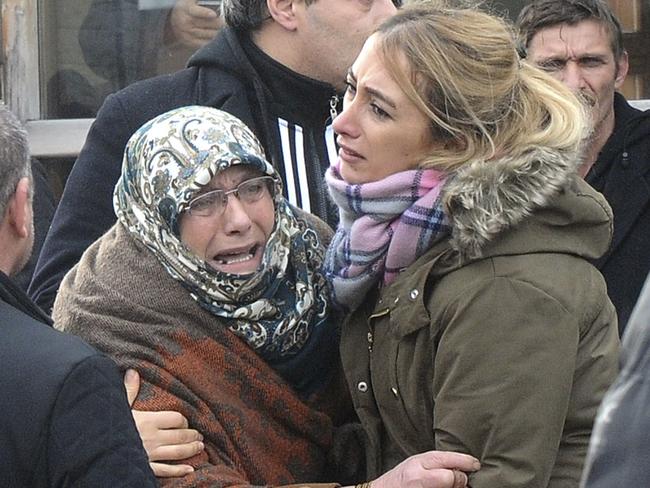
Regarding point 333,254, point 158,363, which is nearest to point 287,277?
point 333,254

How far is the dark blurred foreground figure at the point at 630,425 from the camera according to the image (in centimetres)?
122

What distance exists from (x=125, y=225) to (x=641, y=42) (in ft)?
8.66

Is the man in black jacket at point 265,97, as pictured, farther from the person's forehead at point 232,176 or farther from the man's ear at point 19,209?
the man's ear at point 19,209

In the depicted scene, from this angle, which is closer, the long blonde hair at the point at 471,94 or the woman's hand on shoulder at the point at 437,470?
the woman's hand on shoulder at the point at 437,470

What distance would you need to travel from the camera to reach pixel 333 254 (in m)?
2.62

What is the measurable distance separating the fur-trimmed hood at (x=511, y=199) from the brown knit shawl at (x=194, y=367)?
527 millimetres

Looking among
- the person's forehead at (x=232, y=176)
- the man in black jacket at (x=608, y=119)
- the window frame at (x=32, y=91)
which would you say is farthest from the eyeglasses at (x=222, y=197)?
the window frame at (x=32, y=91)

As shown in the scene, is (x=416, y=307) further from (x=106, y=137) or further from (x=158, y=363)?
(x=106, y=137)

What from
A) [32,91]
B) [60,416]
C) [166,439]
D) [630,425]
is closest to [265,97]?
[166,439]

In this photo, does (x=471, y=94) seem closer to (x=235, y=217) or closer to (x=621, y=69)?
(x=235, y=217)

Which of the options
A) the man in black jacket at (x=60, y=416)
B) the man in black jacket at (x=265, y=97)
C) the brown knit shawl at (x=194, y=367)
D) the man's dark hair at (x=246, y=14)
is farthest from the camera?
the man's dark hair at (x=246, y=14)

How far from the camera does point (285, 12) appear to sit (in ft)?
10.8

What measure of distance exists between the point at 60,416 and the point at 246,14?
1576mm

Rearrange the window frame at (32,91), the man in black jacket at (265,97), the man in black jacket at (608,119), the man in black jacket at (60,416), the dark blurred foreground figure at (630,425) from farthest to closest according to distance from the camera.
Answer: the window frame at (32,91) → the man in black jacket at (608,119) → the man in black jacket at (265,97) → the man in black jacket at (60,416) → the dark blurred foreground figure at (630,425)
